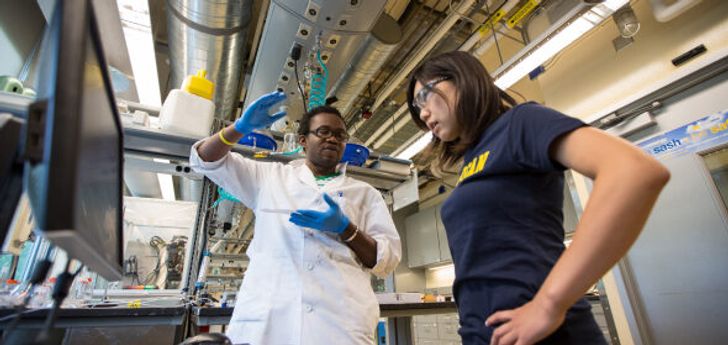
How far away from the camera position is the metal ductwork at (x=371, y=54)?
224 centimetres

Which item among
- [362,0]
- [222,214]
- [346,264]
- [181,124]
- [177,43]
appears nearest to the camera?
[346,264]

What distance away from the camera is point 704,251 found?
196 cm

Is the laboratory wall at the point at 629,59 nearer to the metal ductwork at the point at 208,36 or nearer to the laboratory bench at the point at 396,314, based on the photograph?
the laboratory bench at the point at 396,314

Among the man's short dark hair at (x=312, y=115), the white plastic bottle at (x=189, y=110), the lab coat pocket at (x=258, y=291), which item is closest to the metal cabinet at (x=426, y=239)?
the man's short dark hair at (x=312, y=115)

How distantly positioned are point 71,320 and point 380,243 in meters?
1.02

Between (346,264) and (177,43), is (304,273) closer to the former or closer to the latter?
(346,264)

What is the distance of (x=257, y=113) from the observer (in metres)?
1.20

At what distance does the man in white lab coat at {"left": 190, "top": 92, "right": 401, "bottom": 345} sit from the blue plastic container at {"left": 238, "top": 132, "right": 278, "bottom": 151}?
38 cm

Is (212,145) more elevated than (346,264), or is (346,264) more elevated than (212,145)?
(212,145)

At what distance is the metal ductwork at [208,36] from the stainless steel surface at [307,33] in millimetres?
217

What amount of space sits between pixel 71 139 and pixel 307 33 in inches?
68.2

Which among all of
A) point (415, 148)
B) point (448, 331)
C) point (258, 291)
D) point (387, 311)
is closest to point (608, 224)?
point (258, 291)

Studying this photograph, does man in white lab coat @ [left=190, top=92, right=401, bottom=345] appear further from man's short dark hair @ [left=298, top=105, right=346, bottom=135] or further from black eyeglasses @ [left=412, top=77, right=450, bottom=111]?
black eyeglasses @ [left=412, top=77, right=450, bottom=111]

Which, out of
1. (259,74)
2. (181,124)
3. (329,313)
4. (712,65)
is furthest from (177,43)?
(712,65)
